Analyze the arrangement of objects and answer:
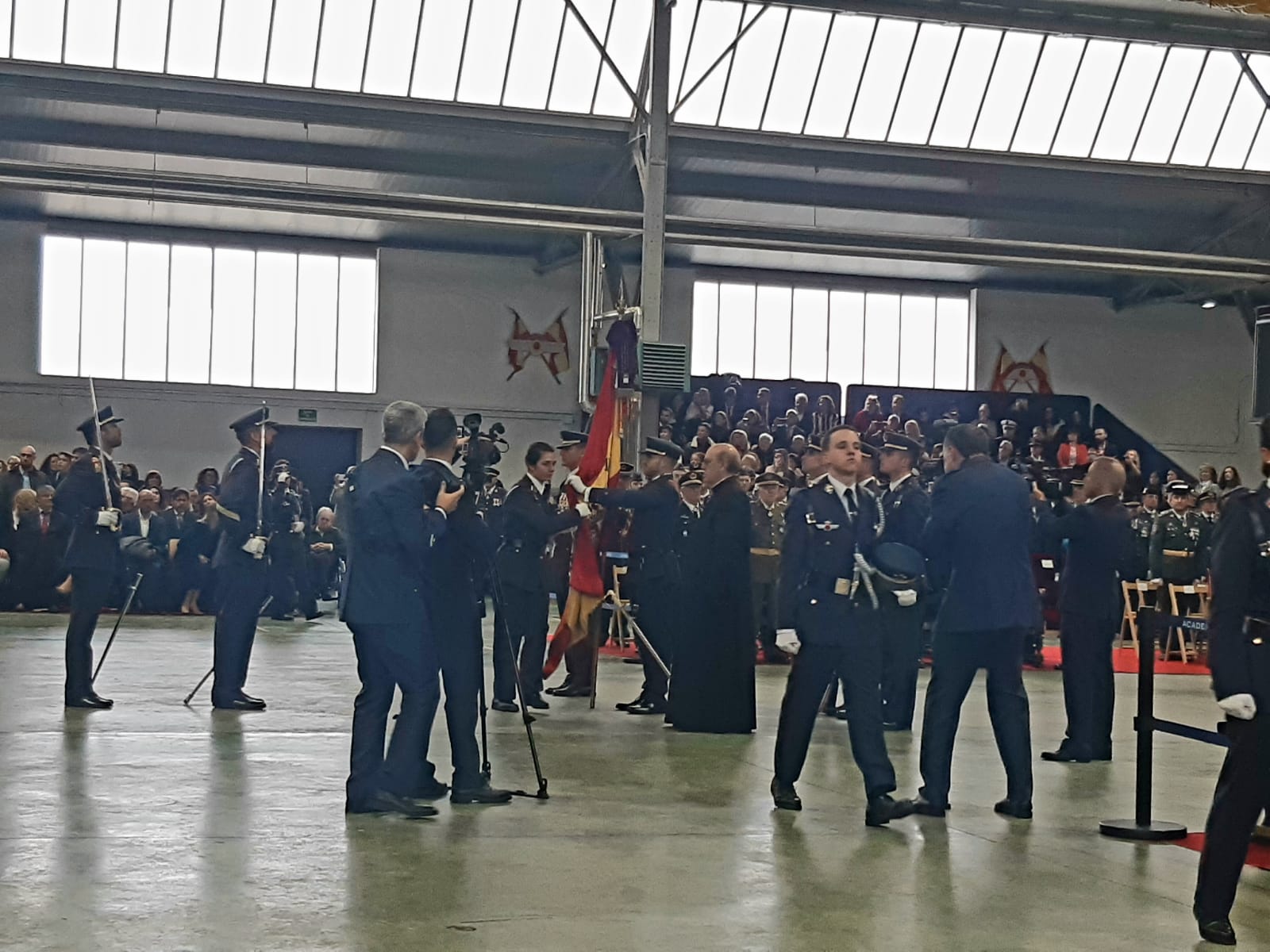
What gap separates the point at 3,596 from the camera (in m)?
19.6

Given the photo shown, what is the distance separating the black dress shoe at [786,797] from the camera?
24.9 ft

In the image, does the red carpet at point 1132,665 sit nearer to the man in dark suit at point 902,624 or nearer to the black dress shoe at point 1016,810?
the man in dark suit at point 902,624

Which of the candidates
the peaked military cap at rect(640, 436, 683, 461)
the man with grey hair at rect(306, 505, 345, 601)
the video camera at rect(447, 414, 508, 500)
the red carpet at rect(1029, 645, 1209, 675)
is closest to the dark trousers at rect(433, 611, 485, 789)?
the video camera at rect(447, 414, 508, 500)

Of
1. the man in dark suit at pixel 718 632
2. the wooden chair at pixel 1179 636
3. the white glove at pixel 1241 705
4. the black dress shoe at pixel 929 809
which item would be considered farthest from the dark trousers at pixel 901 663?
the wooden chair at pixel 1179 636

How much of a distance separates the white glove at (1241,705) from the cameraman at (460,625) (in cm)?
366

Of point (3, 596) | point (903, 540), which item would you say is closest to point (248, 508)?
point (903, 540)

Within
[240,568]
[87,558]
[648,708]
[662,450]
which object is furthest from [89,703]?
[662,450]

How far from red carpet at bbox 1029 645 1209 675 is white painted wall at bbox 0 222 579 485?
12.8 m

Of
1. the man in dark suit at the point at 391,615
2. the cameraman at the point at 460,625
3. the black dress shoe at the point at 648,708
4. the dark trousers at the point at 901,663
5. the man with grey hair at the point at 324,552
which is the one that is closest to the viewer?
the man in dark suit at the point at 391,615

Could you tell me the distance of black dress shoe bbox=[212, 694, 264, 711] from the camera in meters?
10.7

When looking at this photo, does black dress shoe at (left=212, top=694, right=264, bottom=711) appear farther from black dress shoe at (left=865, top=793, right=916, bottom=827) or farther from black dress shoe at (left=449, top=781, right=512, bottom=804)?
black dress shoe at (left=865, top=793, right=916, bottom=827)

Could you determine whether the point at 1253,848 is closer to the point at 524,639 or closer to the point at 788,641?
the point at 788,641

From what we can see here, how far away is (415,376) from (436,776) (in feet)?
68.5

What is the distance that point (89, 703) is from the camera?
10.5 m
